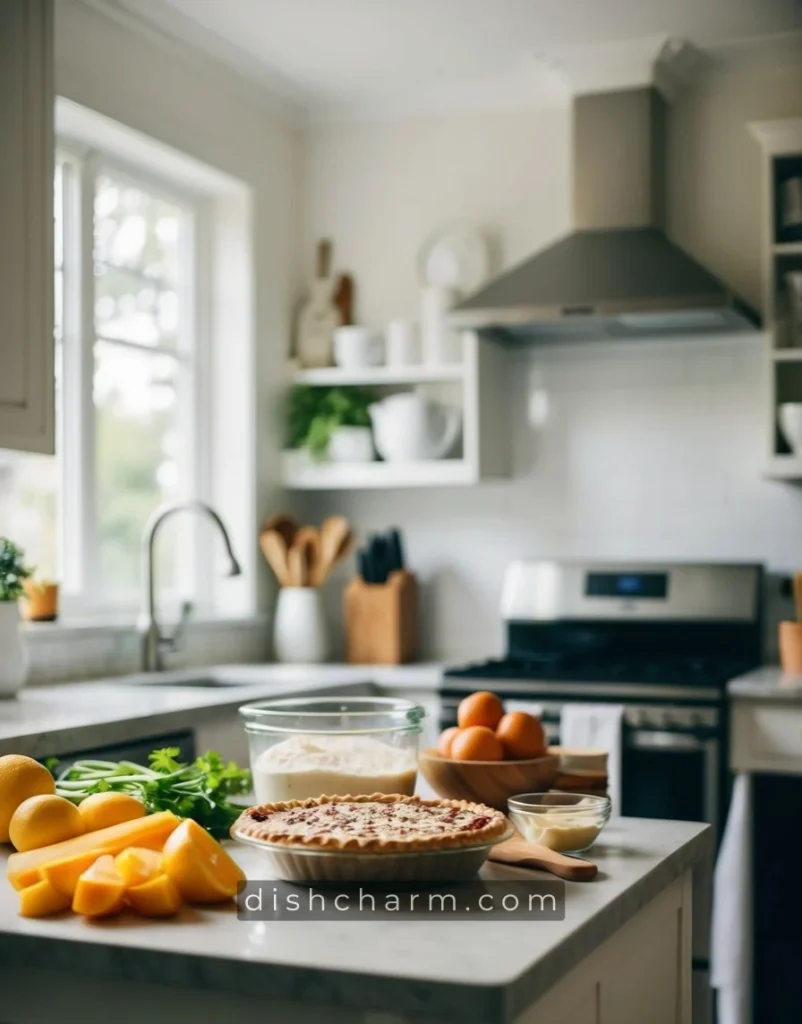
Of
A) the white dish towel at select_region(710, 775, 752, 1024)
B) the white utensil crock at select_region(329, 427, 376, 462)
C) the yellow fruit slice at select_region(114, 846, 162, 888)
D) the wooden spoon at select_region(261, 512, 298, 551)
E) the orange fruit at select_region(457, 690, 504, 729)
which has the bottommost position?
the white dish towel at select_region(710, 775, 752, 1024)

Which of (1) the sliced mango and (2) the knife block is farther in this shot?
(2) the knife block

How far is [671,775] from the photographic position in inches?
128

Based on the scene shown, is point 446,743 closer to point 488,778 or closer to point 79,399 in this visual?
point 488,778

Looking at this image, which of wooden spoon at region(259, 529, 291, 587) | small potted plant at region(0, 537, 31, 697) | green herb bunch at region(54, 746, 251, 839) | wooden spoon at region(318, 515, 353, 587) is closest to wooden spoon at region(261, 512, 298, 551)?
wooden spoon at region(259, 529, 291, 587)

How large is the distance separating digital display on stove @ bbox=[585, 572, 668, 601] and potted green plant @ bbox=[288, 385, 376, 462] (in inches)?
32.9

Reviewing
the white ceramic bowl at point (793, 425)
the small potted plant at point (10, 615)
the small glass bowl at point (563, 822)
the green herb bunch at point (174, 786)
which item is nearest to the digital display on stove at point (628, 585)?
the white ceramic bowl at point (793, 425)

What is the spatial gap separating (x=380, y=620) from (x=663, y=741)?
114 centimetres

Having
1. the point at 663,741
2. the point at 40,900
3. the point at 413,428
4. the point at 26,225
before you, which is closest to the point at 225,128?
the point at 413,428

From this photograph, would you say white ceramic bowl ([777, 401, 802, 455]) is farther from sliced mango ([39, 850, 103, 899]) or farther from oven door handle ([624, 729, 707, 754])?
sliced mango ([39, 850, 103, 899])

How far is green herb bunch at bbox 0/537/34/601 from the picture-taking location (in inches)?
110

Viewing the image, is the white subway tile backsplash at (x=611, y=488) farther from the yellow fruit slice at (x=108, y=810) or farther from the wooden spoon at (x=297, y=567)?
the yellow fruit slice at (x=108, y=810)

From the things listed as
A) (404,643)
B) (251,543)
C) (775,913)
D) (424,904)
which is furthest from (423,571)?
(424,904)

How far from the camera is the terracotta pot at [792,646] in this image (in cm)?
361

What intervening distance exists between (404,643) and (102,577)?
0.99 metres
